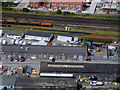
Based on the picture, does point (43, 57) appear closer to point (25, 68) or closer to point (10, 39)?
point (25, 68)

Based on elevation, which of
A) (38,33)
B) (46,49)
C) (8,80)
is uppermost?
(38,33)

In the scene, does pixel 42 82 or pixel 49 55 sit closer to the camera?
pixel 42 82

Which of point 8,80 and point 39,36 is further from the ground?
point 39,36

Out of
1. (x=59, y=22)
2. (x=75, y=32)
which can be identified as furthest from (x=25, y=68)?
(x=59, y=22)

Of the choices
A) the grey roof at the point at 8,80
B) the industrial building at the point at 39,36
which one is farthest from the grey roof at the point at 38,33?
the grey roof at the point at 8,80

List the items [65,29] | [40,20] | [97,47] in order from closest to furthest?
1. [97,47]
2. [65,29]
3. [40,20]

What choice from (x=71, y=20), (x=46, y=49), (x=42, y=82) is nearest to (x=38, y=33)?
(x=46, y=49)

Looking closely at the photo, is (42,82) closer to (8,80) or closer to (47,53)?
(8,80)

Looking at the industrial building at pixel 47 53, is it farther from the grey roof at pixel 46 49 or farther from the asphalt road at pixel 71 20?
the asphalt road at pixel 71 20
